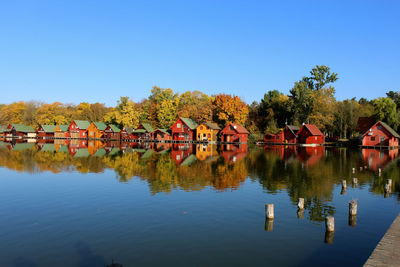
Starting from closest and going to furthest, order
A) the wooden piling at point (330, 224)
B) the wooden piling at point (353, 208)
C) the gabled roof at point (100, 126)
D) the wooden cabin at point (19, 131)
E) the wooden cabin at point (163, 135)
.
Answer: the wooden piling at point (330, 224)
the wooden piling at point (353, 208)
the wooden cabin at point (163, 135)
the gabled roof at point (100, 126)
the wooden cabin at point (19, 131)

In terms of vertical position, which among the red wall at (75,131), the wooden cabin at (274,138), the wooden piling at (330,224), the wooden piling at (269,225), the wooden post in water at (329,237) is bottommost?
the wooden post in water at (329,237)

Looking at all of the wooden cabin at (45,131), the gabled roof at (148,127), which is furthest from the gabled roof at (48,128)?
the gabled roof at (148,127)

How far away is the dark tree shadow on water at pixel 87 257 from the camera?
38.2 feet

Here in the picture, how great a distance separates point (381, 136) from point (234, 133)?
3758 cm

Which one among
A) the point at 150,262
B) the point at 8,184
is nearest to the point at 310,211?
the point at 150,262

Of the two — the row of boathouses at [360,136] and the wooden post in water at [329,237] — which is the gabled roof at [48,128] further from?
the wooden post in water at [329,237]

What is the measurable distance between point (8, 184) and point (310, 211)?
79.4 ft

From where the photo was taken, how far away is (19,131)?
132 m

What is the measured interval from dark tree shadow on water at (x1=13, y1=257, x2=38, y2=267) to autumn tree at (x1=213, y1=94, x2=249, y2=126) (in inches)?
3403

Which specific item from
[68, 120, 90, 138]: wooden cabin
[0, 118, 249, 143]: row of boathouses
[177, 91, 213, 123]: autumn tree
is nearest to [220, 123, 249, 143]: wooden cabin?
[0, 118, 249, 143]: row of boathouses

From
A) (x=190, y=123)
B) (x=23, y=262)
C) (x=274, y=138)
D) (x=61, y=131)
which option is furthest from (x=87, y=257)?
(x=61, y=131)

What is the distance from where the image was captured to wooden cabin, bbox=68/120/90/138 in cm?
12331

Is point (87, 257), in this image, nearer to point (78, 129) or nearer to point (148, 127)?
point (148, 127)

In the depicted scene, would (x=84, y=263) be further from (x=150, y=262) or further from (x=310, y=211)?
(x=310, y=211)
